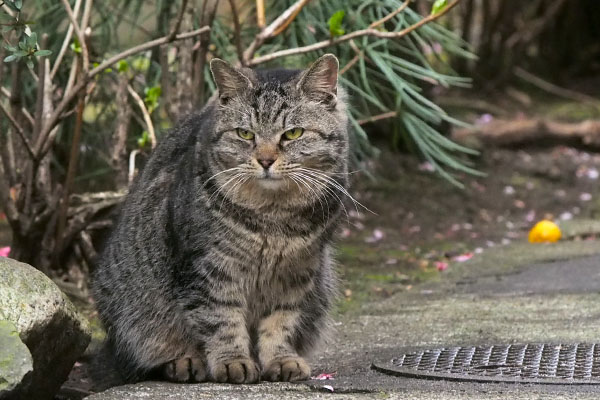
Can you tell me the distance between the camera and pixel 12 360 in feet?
7.47

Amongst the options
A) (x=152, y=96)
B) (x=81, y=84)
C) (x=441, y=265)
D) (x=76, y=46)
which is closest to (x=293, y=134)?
(x=81, y=84)

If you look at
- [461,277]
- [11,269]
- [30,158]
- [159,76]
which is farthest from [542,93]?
[11,269]

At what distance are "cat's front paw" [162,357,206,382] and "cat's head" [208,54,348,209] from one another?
0.51 meters

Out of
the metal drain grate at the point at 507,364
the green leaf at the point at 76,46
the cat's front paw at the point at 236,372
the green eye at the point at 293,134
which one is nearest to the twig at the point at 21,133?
the green leaf at the point at 76,46

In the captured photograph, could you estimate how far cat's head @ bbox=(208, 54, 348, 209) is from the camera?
3.00 m

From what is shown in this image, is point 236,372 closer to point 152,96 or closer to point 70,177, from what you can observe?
point 70,177

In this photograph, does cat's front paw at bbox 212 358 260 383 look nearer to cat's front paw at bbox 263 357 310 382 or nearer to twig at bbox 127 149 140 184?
cat's front paw at bbox 263 357 310 382

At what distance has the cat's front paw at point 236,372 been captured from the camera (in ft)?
9.47

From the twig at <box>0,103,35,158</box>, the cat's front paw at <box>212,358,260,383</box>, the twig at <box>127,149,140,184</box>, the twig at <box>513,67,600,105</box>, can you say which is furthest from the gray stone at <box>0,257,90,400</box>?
the twig at <box>513,67,600,105</box>

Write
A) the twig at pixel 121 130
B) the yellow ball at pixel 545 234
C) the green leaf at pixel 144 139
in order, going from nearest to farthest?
the green leaf at pixel 144 139, the twig at pixel 121 130, the yellow ball at pixel 545 234

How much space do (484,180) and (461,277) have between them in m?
2.30

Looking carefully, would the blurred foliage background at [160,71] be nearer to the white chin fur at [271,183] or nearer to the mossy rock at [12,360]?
the white chin fur at [271,183]

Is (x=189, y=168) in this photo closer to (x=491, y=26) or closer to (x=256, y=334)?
(x=256, y=334)

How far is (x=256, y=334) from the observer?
314cm
